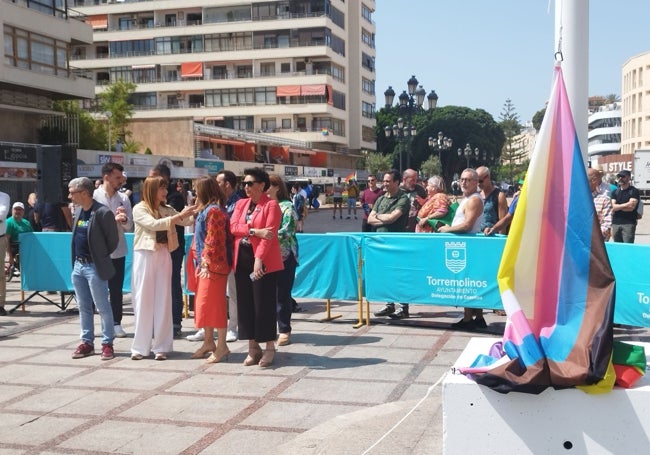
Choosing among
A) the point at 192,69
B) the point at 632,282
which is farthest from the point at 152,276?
the point at 192,69

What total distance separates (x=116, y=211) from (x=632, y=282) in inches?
232

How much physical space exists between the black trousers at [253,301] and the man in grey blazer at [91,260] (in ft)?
5.16

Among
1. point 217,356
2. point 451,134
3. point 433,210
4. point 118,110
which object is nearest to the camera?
point 217,356

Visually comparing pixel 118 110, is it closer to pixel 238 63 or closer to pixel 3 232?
pixel 238 63

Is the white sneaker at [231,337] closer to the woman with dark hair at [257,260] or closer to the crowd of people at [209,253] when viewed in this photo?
the crowd of people at [209,253]

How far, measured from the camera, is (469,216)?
9.45 metres

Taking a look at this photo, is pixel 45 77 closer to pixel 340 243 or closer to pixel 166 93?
pixel 340 243

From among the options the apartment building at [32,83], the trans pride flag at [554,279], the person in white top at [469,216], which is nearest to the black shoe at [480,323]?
the person in white top at [469,216]

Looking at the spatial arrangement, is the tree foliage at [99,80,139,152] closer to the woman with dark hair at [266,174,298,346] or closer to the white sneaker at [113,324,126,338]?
the white sneaker at [113,324,126,338]

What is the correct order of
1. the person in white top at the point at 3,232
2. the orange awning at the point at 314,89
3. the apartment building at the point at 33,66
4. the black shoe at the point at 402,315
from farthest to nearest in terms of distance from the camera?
1. the orange awning at the point at 314,89
2. the apartment building at the point at 33,66
3. the person in white top at the point at 3,232
4. the black shoe at the point at 402,315

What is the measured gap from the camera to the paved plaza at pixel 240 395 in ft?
17.9

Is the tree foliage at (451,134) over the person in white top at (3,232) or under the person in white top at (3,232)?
over

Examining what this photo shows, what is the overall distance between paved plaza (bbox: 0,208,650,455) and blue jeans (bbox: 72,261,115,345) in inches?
12.7

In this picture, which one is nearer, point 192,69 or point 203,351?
point 203,351
